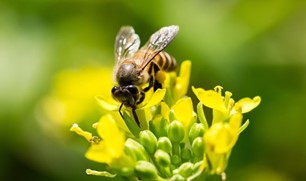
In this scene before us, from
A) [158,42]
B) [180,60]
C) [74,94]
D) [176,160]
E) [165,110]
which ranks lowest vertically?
[74,94]

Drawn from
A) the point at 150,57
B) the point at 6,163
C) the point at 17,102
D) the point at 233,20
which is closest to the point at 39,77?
the point at 17,102

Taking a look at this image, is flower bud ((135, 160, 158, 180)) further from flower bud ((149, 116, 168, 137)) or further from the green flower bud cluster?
flower bud ((149, 116, 168, 137))

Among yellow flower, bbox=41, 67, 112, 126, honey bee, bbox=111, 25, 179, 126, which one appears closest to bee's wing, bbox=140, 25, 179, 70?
honey bee, bbox=111, 25, 179, 126

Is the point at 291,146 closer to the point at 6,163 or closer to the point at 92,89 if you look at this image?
the point at 92,89

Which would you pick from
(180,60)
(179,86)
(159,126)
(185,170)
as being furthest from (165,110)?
(180,60)

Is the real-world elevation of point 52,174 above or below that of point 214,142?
below

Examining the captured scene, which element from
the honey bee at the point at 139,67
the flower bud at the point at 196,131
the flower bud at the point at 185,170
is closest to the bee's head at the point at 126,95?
the honey bee at the point at 139,67

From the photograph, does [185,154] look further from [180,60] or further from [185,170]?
[180,60]
